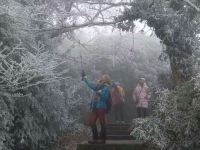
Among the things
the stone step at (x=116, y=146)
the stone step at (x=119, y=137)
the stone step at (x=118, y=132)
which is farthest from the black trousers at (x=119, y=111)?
the stone step at (x=116, y=146)

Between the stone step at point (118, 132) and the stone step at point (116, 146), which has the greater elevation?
the stone step at point (116, 146)

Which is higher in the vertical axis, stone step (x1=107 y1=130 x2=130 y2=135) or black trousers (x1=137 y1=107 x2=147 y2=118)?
black trousers (x1=137 y1=107 x2=147 y2=118)

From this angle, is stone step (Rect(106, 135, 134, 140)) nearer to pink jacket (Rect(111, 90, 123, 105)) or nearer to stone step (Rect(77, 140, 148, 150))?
stone step (Rect(77, 140, 148, 150))

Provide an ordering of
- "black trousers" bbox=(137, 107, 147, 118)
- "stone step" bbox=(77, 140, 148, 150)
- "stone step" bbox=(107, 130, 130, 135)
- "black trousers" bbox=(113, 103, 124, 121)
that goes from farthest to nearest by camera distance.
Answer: "black trousers" bbox=(113, 103, 124, 121) < "black trousers" bbox=(137, 107, 147, 118) < "stone step" bbox=(107, 130, 130, 135) < "stone step" bbox=(77, 140, 148, 150)

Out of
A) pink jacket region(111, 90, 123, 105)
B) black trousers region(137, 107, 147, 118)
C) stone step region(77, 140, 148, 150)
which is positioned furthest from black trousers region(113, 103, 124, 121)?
stone step region(77, 140, 148, 150)

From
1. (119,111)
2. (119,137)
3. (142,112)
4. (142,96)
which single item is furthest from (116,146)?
(119,111)

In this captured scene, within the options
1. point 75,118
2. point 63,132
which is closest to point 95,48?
point 75,118

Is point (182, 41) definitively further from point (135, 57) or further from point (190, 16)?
point (135, 57)

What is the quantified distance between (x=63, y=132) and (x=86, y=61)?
21.5ft

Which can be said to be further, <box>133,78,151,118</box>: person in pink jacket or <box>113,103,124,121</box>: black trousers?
<box>113,103,124,121</box>: black trousers

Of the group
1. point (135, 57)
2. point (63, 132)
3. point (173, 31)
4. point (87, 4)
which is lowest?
point (63, 132)

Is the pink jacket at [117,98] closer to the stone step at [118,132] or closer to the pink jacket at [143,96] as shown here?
the pink jacket at [143,96]

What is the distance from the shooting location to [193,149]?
10.3m

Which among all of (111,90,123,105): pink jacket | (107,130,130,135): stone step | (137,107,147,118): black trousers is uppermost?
(111,90,123,105): pink jacket
